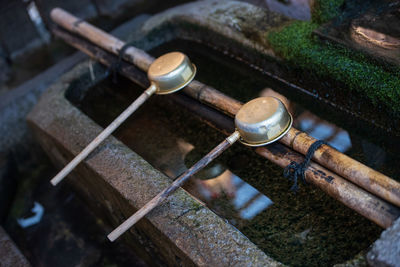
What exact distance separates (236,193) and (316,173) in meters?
0.65

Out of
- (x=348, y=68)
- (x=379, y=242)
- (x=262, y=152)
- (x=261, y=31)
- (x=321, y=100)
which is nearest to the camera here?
(x=379, y=242)

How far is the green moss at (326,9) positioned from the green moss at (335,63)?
0.08 metres

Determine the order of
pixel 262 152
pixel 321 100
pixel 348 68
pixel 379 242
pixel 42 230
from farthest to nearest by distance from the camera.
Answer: pixel 42 230 → pixel 321 100 → pixel 348 68 → pixel 262 152 → pixel 379 242

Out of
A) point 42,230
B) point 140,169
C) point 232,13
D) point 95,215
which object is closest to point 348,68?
point 232,13

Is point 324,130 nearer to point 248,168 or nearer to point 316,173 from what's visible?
point 248,168

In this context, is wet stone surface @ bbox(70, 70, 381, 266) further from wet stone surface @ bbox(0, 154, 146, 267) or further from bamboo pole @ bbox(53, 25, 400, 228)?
wet stone surface @ bbox(0, 154, 146, 267)

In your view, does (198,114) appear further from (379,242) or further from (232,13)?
(379,242)

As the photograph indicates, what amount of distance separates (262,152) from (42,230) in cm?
234

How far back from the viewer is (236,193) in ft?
9.14

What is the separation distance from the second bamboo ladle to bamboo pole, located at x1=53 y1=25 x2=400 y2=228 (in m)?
0.14

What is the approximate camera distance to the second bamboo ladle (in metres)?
2.37

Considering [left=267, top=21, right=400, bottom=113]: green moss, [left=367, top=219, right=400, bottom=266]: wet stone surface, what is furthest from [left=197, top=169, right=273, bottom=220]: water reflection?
[left=267, top=21, right=400, bottom=113]: green moss

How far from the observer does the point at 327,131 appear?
10.0 ft

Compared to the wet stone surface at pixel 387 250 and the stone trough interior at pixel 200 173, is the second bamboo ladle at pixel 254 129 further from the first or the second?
the wet stone surface at pixel 387 250
